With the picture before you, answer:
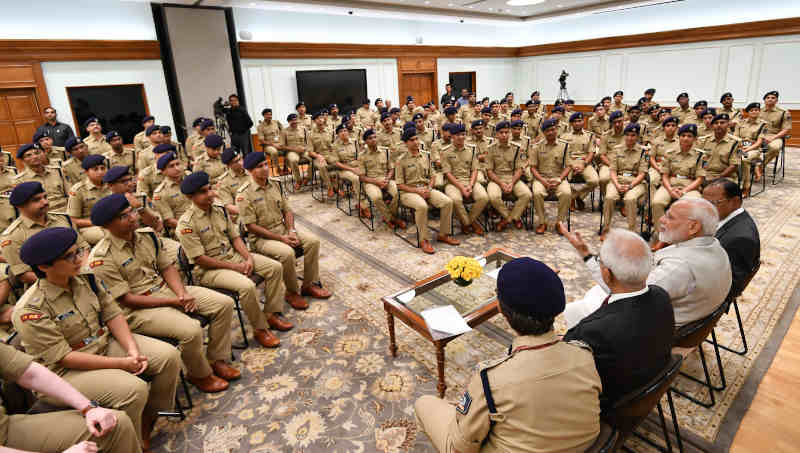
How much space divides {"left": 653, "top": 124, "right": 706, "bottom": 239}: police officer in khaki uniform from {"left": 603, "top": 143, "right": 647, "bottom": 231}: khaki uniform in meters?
0.22

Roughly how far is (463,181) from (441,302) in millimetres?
2835

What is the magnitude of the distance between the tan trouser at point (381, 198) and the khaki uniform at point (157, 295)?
107 inches

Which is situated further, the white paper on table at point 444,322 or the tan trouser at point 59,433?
the white paper on table at point 444,322

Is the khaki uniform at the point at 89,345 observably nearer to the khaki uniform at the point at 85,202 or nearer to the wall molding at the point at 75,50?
the khaki uniform at the point at 85,202

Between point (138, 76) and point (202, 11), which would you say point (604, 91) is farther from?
point (138, 76)

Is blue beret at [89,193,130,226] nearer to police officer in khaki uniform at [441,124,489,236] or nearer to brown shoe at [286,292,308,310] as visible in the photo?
brown shoe at [286,292,308,310]

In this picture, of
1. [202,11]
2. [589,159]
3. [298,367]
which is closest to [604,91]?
[589,159]

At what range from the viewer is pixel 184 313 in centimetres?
268

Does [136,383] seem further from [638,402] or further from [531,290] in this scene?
[638,402]

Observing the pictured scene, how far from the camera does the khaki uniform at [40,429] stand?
1.63 metres

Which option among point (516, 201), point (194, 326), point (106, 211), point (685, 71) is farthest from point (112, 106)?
point (685, 71)

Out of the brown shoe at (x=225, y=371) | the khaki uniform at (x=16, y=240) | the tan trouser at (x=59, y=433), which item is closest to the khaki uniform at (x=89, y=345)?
the tan trouser at (x=59, y=433)

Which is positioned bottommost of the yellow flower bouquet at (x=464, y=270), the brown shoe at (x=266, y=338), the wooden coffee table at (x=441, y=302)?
the brown shoe at (x=266, y=338)

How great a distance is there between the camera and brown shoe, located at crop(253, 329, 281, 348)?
3074 millimetres
